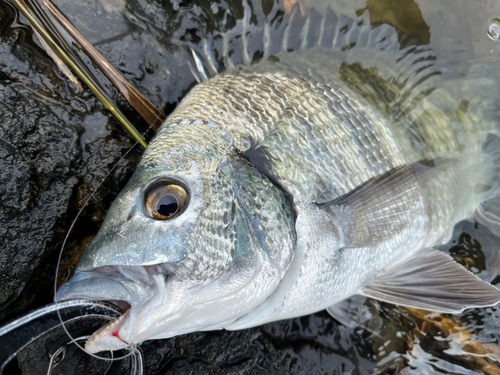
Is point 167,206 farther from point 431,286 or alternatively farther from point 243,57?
point 431,286

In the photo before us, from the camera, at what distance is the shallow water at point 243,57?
1.99 meters

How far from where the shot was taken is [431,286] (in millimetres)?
1815

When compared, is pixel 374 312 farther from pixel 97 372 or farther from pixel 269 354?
pixel 97 372

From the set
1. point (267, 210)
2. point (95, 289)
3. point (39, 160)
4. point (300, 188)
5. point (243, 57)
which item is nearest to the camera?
point (95, 289)

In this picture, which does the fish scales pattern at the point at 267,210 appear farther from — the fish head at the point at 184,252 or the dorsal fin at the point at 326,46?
the dorsal fin at the point at 326,46

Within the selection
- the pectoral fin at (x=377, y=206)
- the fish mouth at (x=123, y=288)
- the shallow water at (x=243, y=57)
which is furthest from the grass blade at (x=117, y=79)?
the pectoral fin at (x=377, y=206)

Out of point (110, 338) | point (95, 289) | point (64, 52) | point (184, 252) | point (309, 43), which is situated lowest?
point (110, 338)

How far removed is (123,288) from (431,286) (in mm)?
1625

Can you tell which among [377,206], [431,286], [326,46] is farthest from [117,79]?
[431,286]

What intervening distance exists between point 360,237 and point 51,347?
1494 millimetres

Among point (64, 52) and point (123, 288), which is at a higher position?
point (64, 52)

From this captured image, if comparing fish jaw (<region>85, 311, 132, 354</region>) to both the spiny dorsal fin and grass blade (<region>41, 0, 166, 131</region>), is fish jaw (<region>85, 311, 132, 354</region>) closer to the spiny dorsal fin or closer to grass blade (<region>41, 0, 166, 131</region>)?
grass blade (<region>41, 0, 166, 131</region>)

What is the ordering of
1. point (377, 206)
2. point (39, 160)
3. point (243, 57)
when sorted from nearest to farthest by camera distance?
point (377, 206) < point (39, 160) < point (243, 57)

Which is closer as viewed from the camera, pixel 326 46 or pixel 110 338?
pixel 110 338
